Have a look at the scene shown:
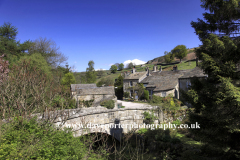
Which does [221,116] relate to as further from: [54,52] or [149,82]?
[54,52]

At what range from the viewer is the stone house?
873 inches

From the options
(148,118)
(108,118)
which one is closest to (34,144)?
(108,118)

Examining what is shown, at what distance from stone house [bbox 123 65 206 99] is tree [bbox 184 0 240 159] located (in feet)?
40.0

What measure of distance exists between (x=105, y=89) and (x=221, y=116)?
19253mm

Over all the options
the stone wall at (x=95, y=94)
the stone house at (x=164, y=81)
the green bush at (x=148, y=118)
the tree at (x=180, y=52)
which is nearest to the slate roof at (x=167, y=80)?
the stone house at (x=164, y=81)

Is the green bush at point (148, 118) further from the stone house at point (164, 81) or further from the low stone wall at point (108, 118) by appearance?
the stone house at point (164, 81)

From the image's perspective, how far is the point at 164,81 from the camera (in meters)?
27.4

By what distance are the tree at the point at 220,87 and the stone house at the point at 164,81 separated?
12.2 metres

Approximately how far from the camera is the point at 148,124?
42.3 feet

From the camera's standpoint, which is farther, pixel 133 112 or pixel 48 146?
pixel 133 112

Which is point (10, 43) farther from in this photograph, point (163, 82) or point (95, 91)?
point (163, 82)

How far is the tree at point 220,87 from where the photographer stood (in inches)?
223

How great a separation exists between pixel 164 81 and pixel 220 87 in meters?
22.0

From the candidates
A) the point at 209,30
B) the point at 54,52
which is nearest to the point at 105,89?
the point at 54,52
